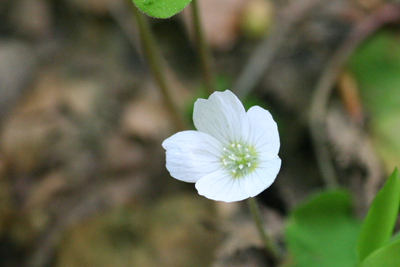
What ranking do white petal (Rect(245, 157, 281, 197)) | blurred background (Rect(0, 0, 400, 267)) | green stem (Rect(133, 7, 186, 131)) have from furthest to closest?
blurred background (Rect(0, 0, 400, 267)), green stem (Rect(133, 7, 186, 131)), white petal (Rect(245, 157, 281, 197))

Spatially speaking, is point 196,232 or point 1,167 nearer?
point 196,232

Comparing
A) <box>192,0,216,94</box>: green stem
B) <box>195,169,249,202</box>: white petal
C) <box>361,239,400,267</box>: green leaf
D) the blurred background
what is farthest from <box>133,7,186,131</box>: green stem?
<box>361,239,400,267</box>: green leaf

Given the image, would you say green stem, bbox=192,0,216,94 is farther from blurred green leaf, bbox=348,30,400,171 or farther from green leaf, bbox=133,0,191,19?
blurred green leaf, bbox=348,30,400,171

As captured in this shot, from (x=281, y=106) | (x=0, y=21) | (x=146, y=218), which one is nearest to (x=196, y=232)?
(x=146, y=218)

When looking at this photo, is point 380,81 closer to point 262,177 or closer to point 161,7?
point 262,177

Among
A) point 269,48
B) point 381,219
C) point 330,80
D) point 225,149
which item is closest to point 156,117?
point 269,48

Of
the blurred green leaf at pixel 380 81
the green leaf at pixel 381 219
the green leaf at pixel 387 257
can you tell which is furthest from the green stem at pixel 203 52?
the green leaf at pixel 387 257

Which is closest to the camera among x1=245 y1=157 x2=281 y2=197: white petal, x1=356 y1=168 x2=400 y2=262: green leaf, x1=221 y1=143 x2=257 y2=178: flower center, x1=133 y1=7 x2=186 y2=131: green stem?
x1=245 y1=157 x2=281 y2=197: white petal

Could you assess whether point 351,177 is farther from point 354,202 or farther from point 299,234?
point 299,234

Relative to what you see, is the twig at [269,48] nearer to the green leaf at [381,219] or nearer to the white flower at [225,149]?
the white flower at [225,149]
